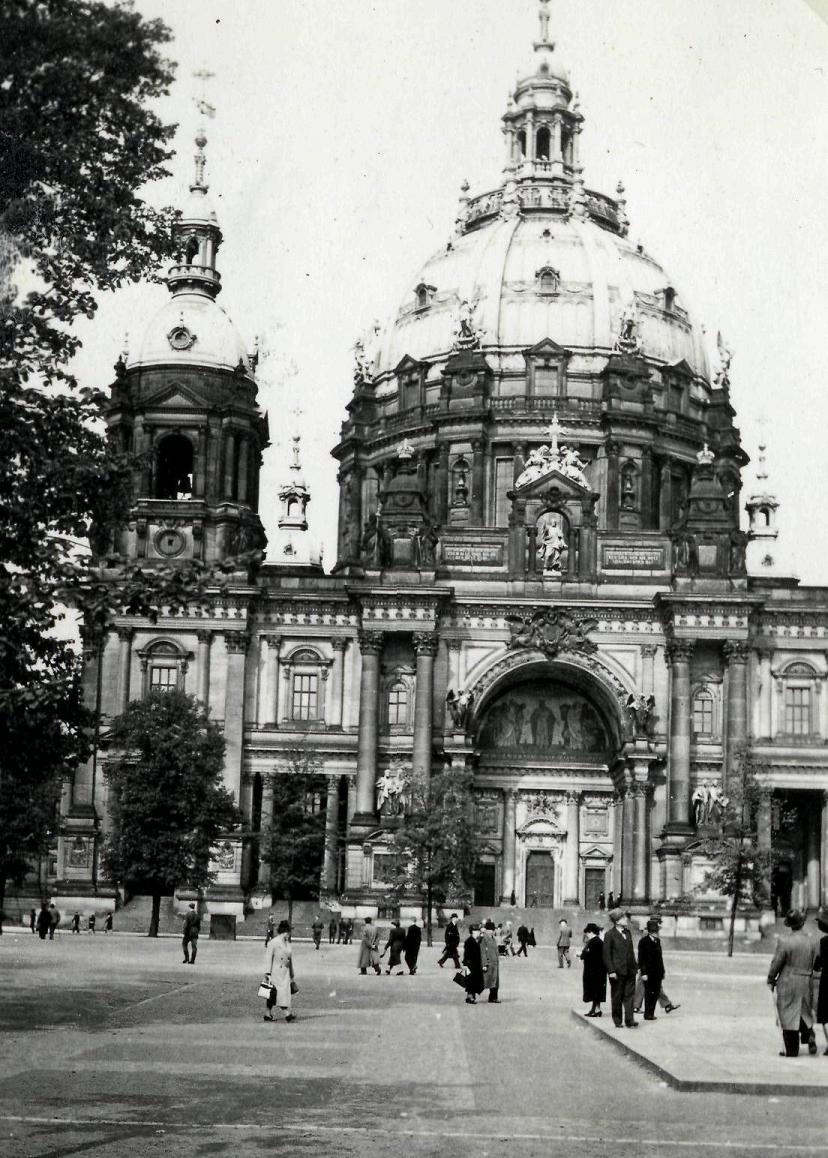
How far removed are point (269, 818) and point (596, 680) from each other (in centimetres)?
1561

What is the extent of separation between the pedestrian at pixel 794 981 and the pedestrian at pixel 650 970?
20.8ft

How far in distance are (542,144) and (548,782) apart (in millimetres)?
39510

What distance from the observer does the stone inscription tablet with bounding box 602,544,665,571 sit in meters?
80.4

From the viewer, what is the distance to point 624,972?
28.3 m

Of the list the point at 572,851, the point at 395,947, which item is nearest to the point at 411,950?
the point at 395,947

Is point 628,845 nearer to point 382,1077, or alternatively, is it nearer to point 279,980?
point 279,980

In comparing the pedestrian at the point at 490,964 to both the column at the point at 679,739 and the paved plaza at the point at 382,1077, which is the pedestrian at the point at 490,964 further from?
the column at the point at 679,739

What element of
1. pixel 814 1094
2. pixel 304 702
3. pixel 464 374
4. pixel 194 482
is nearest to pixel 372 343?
pixel 464 374

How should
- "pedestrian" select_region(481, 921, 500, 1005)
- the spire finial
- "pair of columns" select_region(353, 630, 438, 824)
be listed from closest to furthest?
"pedestrian" select_region(481, 921, 500, 1005) < "pair of columns" select_region(353, 630, 438, 824) < the spire finial

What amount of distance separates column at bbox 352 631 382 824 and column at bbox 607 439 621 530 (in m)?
15.5

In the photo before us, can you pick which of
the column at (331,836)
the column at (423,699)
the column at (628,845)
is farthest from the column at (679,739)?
the column at (331,836)

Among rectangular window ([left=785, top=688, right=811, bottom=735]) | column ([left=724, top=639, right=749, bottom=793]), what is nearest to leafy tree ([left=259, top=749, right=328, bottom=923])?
column ([left=724, top=639, right=749, bottom=793])

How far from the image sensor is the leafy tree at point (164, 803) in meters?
68.2

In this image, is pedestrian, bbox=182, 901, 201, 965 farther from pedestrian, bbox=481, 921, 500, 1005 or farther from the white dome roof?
the white dome roof
